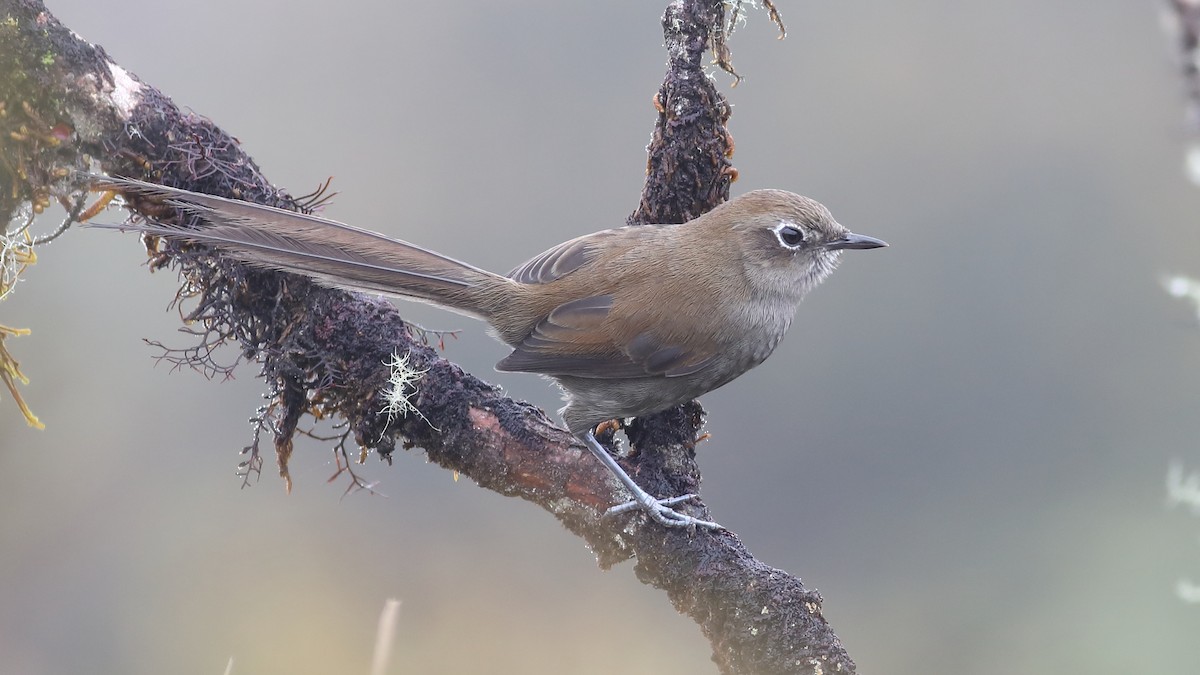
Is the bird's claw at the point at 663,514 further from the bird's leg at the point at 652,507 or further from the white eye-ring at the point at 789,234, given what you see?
the white eye-ring at the point at 789,234

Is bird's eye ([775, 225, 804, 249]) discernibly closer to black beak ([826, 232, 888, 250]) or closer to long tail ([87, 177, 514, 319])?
black beak ([826, 232, 888, 250])

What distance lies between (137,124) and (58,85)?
0.84 ft

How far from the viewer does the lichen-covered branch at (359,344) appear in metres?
3.20

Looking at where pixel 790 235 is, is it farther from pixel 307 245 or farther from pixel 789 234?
pixel 307 245

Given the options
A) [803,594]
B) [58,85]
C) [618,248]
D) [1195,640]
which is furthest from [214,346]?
[1195,640]

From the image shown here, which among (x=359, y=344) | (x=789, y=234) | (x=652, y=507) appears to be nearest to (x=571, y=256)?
(x=789, y=234)

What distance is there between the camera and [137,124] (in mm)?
3258

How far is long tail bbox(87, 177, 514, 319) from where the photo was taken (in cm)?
319

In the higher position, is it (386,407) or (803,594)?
(386,407)

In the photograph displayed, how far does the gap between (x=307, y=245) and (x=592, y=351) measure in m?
1.27

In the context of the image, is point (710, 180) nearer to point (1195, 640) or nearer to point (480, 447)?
point (480, 447)

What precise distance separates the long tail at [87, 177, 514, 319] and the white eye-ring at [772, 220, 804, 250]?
1420mm

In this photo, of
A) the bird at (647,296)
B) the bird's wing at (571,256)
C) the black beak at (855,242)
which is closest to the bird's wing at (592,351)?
the bird at (647,296)

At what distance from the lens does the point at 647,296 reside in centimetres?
418
